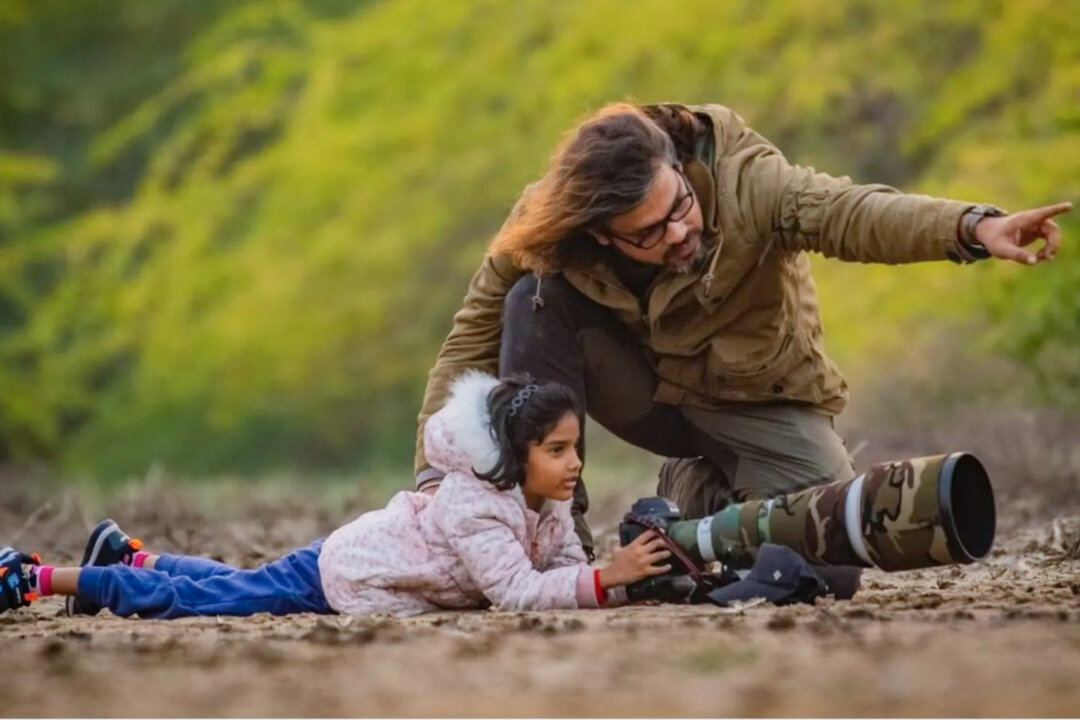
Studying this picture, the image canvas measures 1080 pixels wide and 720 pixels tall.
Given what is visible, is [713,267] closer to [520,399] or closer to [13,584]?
[520,399]

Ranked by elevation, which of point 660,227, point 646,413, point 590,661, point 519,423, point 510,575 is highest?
point 660,227

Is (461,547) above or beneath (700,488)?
beneath

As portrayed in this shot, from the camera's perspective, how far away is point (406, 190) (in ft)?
55.5

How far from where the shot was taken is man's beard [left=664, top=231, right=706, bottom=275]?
4.82m

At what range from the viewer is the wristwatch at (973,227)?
430 cm

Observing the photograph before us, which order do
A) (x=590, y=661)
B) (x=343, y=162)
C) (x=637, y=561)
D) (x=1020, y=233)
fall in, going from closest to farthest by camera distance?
(x=590, y=661), (x=1020, y=233), (x=637, y=561), (x=343, y=162)

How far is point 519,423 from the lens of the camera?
446 centimetres

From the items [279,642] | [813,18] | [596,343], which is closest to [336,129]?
[813,18]

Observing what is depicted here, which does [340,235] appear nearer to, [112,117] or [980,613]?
[112,117]

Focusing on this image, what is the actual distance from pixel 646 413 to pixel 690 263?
1.79ft

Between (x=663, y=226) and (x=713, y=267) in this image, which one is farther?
(x=713, y=267)

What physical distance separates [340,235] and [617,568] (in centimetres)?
1263

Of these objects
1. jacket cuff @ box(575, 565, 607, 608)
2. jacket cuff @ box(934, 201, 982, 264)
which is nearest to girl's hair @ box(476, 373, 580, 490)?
jacket cuff @ box(575, 565, 607, 608)

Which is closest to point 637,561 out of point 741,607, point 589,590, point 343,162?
point 589,590
